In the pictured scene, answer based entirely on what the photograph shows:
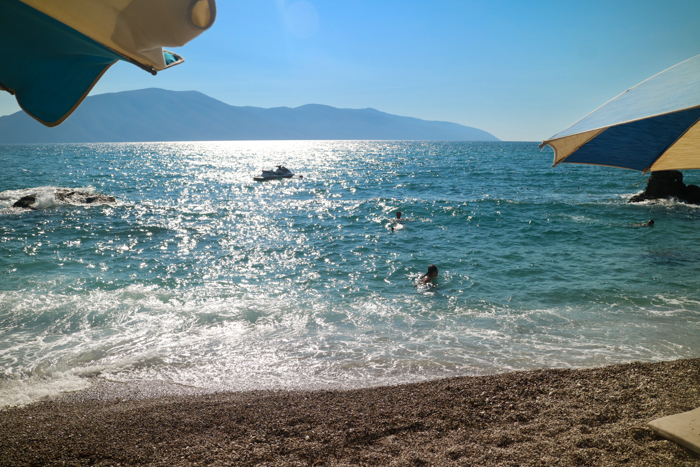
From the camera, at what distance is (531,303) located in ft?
32.1

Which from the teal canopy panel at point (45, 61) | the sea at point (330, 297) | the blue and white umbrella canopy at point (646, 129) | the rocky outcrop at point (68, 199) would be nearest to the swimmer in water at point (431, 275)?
the sea at point (330, 297)

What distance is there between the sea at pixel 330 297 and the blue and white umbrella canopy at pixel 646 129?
145 inches

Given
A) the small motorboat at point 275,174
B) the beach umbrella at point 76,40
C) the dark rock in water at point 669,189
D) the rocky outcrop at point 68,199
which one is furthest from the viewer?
the small motorboat at point 275,174

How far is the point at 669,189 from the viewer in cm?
2450

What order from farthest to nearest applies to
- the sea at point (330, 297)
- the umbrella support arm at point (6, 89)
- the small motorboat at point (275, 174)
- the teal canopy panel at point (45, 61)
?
the small motorboat at point (275, 174)
the sea at point (330, 297)
the umbrella support arm at point (6, 89)
the teal canopy panel at point (45, 61)

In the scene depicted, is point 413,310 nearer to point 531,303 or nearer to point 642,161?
point 531,303

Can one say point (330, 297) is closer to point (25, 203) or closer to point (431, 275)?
point (431, 275)

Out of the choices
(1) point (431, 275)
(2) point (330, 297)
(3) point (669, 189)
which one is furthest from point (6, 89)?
(3) point (669, 189)

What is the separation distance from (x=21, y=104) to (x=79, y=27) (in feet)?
5.00

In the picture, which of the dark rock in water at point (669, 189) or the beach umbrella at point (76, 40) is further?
the dark rock in water at point (669, 189)

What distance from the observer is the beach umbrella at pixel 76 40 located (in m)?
2.04

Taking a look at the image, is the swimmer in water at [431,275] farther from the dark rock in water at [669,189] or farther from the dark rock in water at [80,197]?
the dark rock in water at [80,197]

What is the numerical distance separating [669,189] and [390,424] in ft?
94.7

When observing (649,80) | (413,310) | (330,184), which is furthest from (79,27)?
(330,184)
